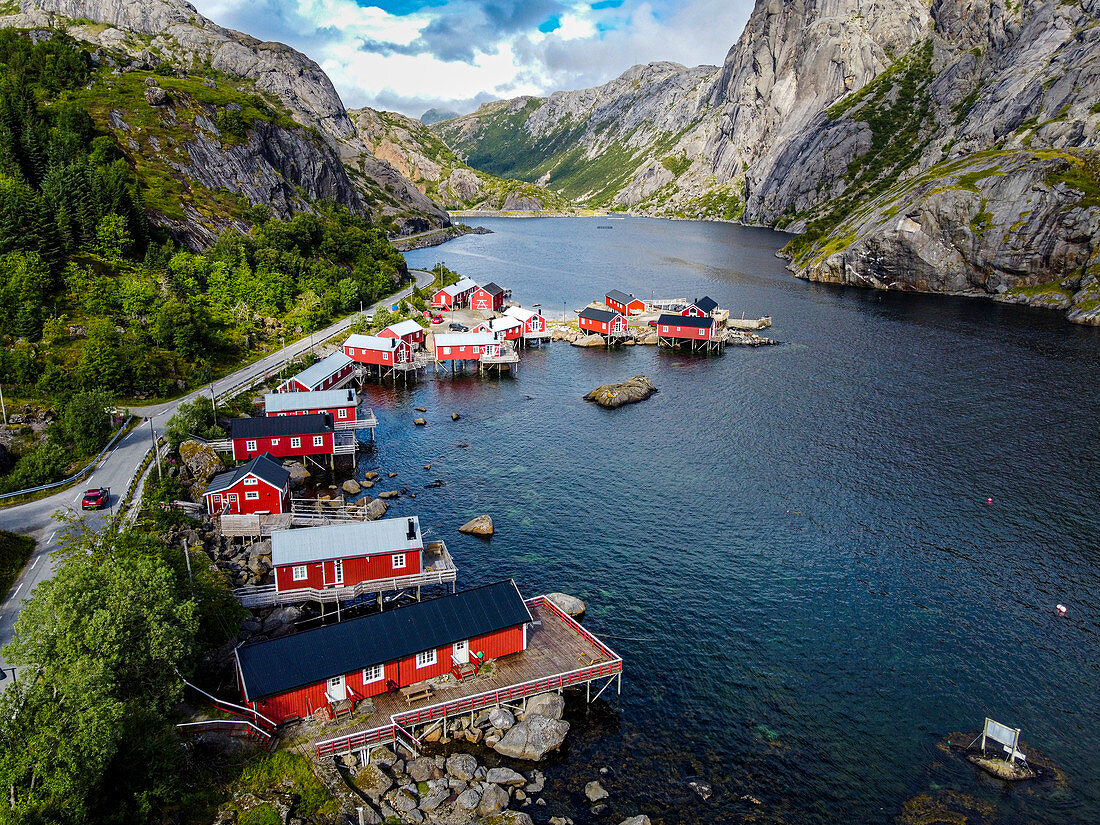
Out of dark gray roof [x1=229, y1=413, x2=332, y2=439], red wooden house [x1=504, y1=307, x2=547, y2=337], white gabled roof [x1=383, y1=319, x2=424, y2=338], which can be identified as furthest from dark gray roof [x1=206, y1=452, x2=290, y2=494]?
red wooden house [x1=504, y1=307, x2=547, y2=337]

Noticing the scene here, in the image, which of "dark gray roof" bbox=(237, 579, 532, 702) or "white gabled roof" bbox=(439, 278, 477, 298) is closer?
"dark gray roof" bbox=(237, 579, 532, 702)

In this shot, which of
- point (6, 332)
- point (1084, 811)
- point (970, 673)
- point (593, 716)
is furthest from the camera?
point (6, 332)

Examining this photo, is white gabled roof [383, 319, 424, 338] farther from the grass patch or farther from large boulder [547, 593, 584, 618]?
large boulder [547, 593, 584, 618]

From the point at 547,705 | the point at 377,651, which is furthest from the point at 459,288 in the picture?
the point at 547,705

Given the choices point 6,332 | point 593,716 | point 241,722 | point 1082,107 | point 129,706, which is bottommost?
point 593,716

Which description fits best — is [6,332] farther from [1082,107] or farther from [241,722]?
[1082,107]

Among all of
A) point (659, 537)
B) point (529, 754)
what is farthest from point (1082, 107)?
point (529, 754)
